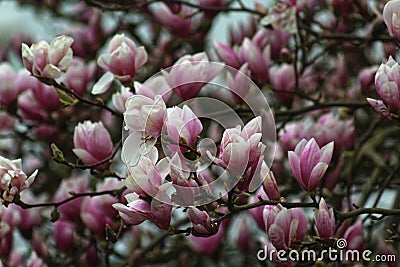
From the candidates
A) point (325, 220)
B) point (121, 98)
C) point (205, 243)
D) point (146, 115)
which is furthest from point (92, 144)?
point (205, 243)

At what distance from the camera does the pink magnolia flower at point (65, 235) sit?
3.23 ft

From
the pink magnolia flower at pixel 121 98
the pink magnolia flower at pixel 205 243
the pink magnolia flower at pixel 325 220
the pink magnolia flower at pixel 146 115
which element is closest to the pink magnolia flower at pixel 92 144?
the pink magnolia flower at pixel 121 98

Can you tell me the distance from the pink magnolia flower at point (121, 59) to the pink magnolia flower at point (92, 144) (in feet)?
0.21

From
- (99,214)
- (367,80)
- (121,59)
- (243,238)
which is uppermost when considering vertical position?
(121,59)

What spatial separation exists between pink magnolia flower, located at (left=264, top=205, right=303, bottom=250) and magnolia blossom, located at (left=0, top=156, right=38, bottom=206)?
9.2 inches

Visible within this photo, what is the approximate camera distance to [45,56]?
2.50ft

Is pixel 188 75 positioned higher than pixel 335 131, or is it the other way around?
pixel 188 75

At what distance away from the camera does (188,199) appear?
630mm

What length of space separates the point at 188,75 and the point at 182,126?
16 centimetres

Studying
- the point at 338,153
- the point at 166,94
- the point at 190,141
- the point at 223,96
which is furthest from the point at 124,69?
the point at 223,96

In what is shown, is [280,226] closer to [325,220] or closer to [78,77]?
[325,220]

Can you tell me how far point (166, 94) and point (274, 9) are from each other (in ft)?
0.69

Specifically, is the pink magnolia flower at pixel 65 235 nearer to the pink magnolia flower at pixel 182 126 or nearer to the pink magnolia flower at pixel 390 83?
the pink magnolia flower at pixel 182 126

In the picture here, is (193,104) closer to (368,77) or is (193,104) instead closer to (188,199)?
(188,199)
